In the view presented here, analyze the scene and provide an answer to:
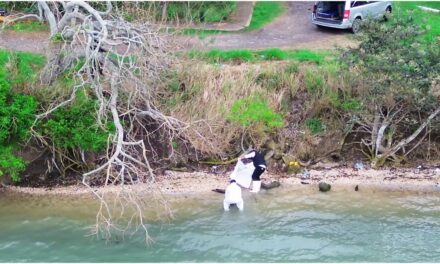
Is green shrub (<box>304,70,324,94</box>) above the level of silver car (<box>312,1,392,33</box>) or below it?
below

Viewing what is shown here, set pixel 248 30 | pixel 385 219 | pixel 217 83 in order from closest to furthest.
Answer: pixel 385 219 < pixel 217 83 < pixel 248 30

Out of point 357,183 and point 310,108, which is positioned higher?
point 310,108

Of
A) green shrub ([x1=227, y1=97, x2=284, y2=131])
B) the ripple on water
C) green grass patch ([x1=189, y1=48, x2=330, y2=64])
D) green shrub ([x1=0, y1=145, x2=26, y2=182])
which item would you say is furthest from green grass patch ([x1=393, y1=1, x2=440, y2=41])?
the ripple on water

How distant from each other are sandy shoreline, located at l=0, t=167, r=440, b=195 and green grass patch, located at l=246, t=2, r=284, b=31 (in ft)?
23.2

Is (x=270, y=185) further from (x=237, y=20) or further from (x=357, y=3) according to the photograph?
(x=237, y=20)

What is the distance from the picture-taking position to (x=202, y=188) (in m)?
14.3

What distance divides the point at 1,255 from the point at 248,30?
1131 centimetres

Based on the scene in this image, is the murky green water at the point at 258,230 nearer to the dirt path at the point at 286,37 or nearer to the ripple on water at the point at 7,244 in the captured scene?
the ripple on water at the point at 7,244

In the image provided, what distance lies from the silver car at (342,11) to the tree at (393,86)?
14.5ft

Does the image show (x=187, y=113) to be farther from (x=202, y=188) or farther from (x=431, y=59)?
(x=431, y=59)

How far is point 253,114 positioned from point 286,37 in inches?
219

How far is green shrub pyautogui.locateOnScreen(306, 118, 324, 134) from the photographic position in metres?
15.8

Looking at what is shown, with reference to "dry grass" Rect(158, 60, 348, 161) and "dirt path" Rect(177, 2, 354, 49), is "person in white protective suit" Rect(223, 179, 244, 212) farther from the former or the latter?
"dirt path" Rect(177, 2, 354, 49)

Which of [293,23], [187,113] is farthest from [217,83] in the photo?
[293,23]
